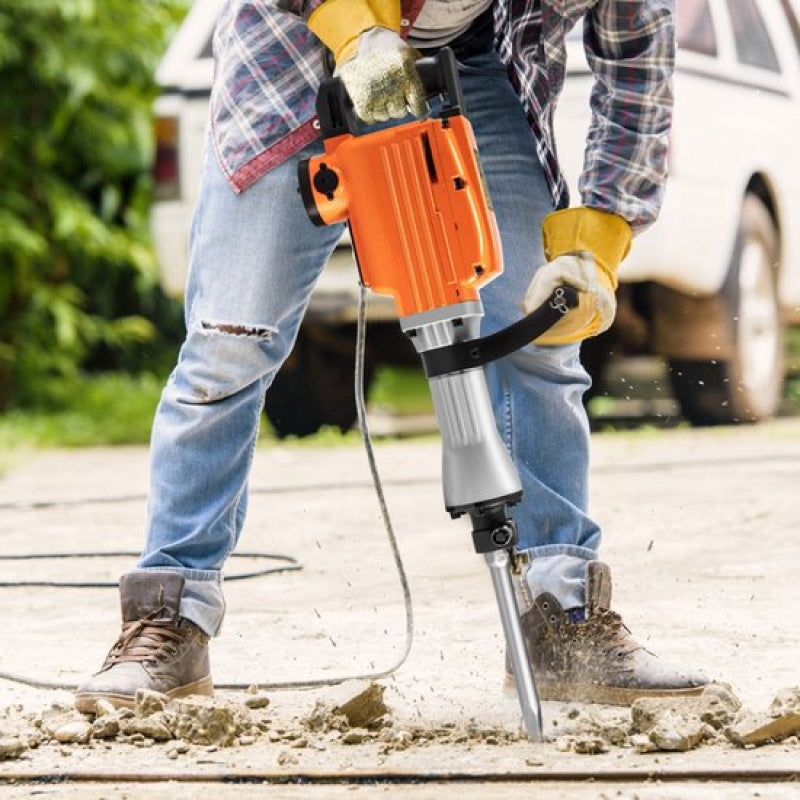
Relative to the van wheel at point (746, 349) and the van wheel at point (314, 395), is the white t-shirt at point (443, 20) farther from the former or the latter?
the van wheel at point (314, 395)

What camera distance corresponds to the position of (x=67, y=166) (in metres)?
9.10

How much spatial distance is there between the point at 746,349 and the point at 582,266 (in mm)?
4354

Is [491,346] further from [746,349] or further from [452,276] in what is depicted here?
[746,349]

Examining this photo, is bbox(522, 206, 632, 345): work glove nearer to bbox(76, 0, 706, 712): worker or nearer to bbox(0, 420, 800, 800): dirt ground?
bbox(76, 0, 706, 712): worker

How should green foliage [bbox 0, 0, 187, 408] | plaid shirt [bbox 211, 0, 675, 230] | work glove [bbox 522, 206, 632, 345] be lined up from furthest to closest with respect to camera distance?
green foliage [bbox 0, 0, 187, 408]
plaid shirt [bbox 211, 0, 675, 230]
work glove [bbox 522, 206, 632, 345]

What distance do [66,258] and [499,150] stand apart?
6.35 m

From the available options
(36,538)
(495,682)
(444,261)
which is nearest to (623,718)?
(495,682)

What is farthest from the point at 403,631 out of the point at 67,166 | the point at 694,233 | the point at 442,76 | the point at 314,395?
the point at 67,166

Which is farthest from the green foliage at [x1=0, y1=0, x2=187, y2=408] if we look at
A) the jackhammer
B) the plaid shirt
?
the jackhammer

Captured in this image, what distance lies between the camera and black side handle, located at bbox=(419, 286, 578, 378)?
96.5 inches

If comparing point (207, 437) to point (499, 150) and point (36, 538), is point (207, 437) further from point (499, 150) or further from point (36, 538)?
point (36, 538)

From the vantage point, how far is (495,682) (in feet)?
9.81

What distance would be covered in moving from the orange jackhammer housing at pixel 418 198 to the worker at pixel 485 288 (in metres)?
0.22

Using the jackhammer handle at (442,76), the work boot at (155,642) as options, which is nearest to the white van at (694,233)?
the work boot at (155,642)
